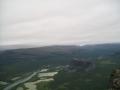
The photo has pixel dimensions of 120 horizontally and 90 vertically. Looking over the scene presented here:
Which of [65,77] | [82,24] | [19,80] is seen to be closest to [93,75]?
[65,77]

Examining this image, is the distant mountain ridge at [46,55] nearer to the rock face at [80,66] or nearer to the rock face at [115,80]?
the rock face at [80,66]

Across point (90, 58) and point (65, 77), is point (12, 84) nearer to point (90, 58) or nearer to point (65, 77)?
point (65, 77)

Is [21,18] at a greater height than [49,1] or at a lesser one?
lesser

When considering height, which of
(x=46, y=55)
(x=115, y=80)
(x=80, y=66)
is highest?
(x=46, y=55)

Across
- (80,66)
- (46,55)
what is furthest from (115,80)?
(46,55)

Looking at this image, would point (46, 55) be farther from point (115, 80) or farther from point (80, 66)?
point (115, 80)

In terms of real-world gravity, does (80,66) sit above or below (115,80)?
above

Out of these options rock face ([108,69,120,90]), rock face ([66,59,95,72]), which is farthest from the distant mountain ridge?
rock face ([108,69,120,90])
